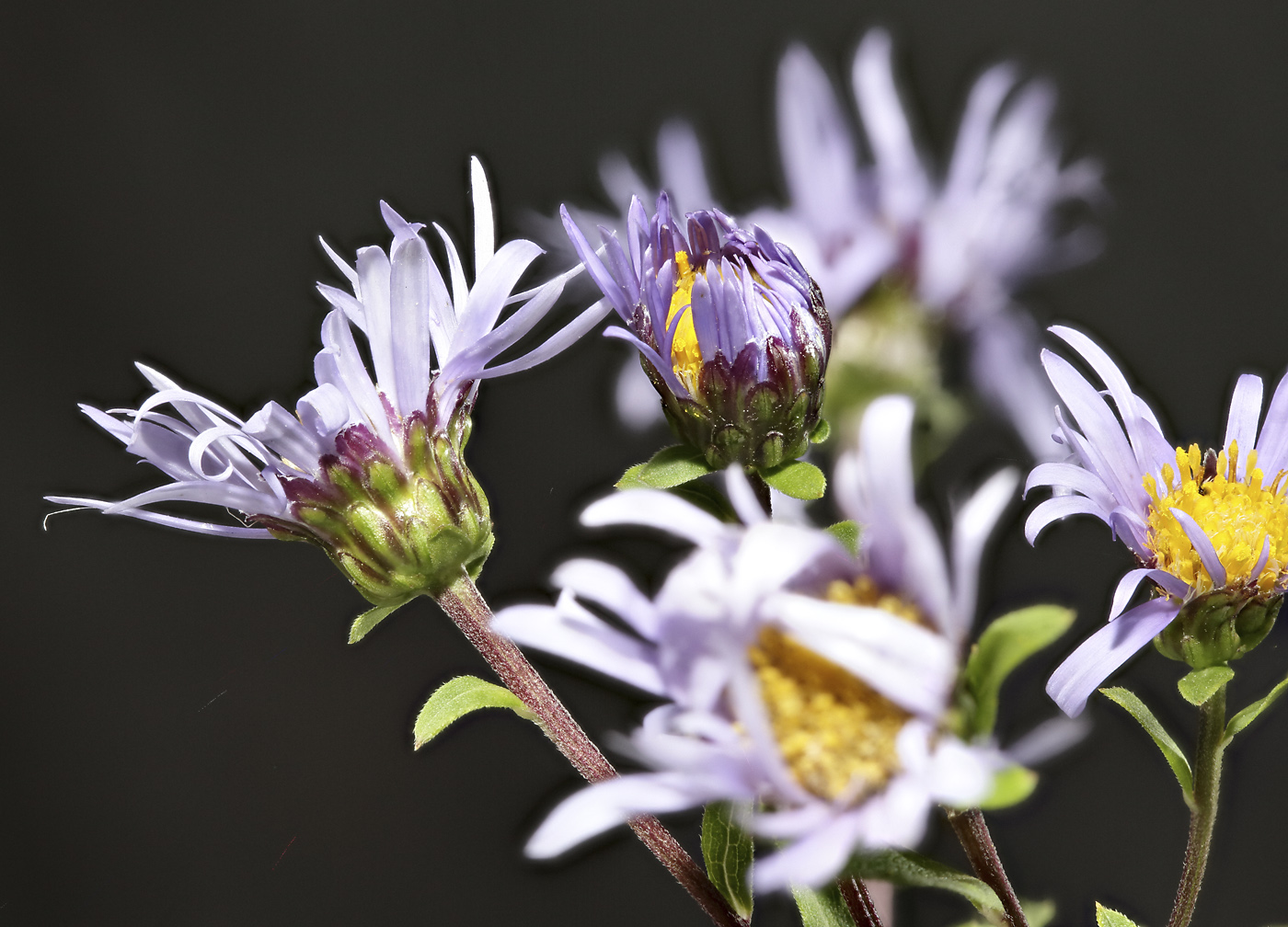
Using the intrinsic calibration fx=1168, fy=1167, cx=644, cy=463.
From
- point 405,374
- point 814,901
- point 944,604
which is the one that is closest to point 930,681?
point 944,604

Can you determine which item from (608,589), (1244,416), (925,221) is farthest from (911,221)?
(608,589)

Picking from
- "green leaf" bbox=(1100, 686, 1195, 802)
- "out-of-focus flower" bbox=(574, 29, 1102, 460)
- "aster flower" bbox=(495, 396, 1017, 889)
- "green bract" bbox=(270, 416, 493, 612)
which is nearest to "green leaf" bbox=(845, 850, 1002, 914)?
"aster flower" bbox=(495, 396, 1017, 889)

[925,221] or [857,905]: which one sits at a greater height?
[925,221]

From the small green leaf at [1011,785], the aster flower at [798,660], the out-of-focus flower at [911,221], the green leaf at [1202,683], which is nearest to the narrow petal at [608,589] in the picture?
the aster flower at [798,660]

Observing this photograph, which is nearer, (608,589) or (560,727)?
(608,589)

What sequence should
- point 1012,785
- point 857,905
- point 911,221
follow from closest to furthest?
point 1012,785
point 857,905
point 911,221

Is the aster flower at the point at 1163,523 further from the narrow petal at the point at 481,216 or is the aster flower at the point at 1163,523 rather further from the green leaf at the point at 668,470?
the narrow petal at the point at 481,216

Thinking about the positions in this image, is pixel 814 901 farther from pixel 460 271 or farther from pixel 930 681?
pixel 460 271

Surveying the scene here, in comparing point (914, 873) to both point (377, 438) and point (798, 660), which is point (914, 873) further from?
point (377, 438)
